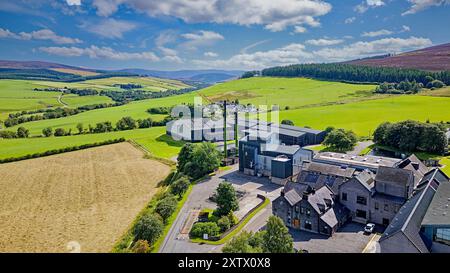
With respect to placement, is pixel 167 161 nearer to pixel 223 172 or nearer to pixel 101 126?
pixel 223 172

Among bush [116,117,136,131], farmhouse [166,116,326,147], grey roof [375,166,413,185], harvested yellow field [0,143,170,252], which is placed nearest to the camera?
grey roof [375,166,413,185]

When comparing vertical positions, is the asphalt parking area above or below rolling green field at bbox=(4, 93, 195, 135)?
below

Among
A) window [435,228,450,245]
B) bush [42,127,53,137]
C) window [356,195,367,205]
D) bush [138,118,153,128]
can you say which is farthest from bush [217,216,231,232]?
bush [42,127,53,137]

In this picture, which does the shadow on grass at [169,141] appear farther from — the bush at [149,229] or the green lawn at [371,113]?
the bush at [149,229]

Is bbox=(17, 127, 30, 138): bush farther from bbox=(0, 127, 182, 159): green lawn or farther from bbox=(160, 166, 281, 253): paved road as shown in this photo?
bbox=(160, 166, 281, 253): paved road
